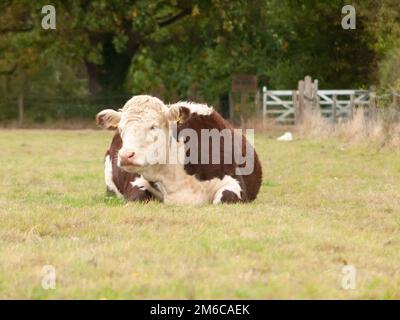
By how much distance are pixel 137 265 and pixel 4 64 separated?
38.6m

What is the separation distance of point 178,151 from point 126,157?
1.03 meters

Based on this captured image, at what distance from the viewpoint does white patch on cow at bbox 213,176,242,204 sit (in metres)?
10.5

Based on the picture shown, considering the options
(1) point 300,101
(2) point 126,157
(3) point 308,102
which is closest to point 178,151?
(2) point 126,157

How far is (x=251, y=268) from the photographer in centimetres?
646

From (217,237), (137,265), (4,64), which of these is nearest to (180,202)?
(217,237)

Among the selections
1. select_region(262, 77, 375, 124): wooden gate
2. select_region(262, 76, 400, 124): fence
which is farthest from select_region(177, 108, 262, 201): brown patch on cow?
select_region(262, 77, 375, 124): wooden gate

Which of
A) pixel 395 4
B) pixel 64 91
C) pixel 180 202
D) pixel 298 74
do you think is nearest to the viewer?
pixel 180 202

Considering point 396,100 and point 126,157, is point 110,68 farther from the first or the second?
point 126,157

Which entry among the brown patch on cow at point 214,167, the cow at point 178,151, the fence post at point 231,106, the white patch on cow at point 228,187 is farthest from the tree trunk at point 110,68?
the white patch on cow at point 228,187

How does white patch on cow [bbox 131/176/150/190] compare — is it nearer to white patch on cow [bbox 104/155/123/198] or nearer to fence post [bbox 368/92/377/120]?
white patch on cow [bbox 104/155/123/198]

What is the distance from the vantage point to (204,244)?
732 cm

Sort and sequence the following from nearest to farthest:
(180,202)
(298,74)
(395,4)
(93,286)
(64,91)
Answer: (93,286)
(180,202)
(395,4)
(298,74)
(64,91)
